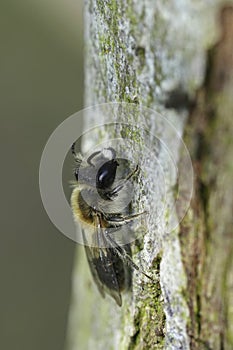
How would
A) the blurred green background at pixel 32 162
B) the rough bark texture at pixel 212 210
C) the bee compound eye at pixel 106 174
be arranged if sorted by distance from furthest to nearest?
the blurred green background at pixel 32 162
the bee compound eye at pixel 106 174
the rough bark texture at pixel 212 210

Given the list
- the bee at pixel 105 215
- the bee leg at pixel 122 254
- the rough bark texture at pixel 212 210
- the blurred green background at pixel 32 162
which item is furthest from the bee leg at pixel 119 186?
the blurred green background at pixel 32 162

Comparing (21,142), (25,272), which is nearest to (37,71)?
(21,142)

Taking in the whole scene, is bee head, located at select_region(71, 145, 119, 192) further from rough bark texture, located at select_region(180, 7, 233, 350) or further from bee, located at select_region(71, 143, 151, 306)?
rough bark texture, located at select_region(180, 7, 233, 350)

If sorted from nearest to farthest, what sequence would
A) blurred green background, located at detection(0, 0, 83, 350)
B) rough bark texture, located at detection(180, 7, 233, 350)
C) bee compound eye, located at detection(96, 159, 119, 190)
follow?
rough bark texture, located at detection(180, 7, 233, 350)
bee compound eye, located at detection(96, 159, 119, 190)
blurred green background, located at detection(0, 0, 83, 350)

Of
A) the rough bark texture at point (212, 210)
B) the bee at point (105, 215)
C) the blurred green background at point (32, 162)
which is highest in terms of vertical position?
the blurred green background at point (32, 162)

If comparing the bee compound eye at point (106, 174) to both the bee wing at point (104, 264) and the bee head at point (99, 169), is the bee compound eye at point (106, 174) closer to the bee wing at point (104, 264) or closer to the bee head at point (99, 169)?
the bee head at point (99, 169)

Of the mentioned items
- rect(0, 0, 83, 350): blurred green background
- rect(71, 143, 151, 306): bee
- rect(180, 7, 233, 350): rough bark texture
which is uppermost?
rect(0, 0, 83, 350): blurred green background

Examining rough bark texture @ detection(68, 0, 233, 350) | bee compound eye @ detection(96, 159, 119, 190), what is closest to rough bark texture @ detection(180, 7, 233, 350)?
rough bark texture @ detection(68, 0, 233, 350)

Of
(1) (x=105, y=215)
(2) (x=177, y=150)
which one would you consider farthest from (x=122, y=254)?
(2) (x=177, y=150)
